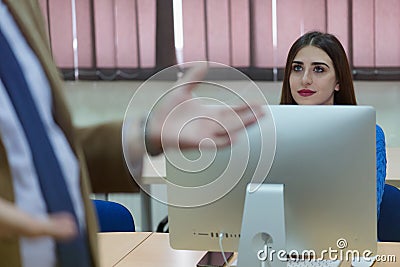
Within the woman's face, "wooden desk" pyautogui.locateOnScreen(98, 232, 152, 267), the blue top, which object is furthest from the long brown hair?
"wooden desk" pyautogui.locateOnScreen(98, 232, 152, 267)

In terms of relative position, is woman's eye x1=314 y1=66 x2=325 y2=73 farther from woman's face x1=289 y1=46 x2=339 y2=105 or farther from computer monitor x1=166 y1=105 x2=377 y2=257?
computer monitor x1=166 y1=105 x2=377 y2=257

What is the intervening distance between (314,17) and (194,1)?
629 millimetres

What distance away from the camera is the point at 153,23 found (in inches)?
150

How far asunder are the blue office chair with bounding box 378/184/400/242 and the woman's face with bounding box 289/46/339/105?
456 millimetres

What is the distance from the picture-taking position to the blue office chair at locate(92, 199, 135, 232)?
8.32 ft

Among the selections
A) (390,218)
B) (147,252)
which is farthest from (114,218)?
(390,218)

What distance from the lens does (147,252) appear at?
2156mm

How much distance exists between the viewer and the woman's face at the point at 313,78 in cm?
275

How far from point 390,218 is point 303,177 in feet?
3.29

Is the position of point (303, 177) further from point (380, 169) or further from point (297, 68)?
point (297, 68)

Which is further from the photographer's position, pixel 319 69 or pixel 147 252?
pixel 319 69

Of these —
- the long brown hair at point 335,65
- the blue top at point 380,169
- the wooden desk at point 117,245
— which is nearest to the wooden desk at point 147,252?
the wooden desk at point 117,245

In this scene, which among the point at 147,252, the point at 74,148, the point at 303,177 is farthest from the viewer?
the point at 147,252

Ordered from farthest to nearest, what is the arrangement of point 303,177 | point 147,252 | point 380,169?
point 380,169, point 147,252, point 303,177
